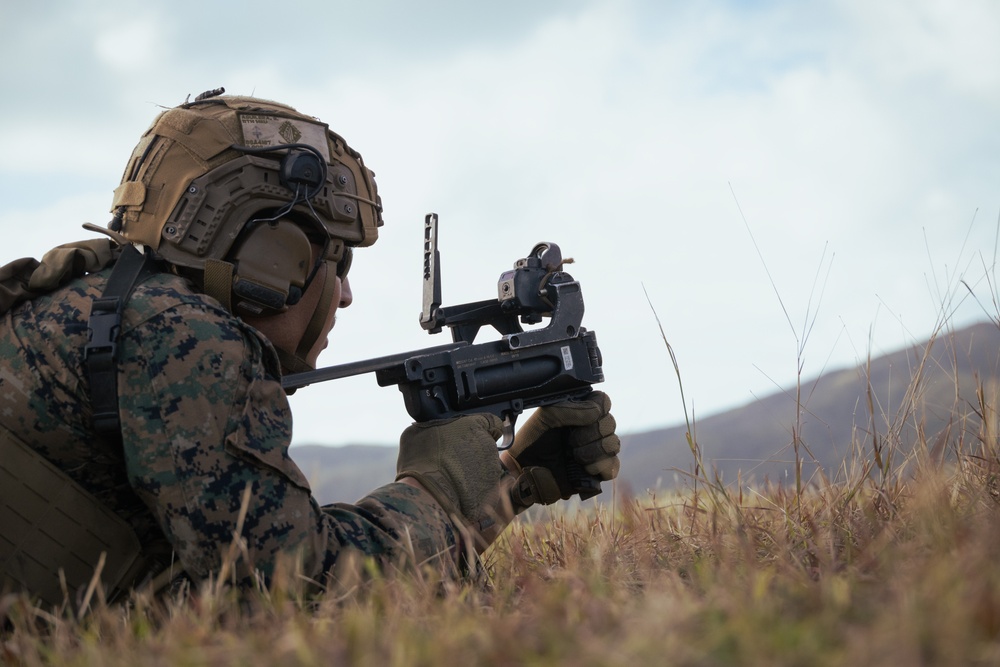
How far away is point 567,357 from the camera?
3.87 m

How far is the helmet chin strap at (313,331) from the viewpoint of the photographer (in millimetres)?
3426

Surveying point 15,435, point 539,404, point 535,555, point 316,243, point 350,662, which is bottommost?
point 535,555

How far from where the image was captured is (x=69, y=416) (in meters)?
2.82

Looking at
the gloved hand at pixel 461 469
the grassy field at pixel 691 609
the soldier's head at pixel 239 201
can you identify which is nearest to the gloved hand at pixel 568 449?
the gloved hand at pixel 461 469

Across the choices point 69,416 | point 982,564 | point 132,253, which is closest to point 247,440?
point 69,416

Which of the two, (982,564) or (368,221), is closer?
(982,564)

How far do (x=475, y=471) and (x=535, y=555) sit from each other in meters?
0.62

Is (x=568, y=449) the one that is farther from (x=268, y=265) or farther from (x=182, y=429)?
(x=182, y=429)

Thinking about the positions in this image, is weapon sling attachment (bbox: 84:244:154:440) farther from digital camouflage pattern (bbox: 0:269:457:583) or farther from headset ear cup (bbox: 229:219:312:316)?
headset ear cup (bbox: 229:219:312:316)

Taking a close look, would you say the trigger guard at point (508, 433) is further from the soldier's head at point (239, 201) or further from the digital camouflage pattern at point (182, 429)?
the soldier's head at point (239, 201)

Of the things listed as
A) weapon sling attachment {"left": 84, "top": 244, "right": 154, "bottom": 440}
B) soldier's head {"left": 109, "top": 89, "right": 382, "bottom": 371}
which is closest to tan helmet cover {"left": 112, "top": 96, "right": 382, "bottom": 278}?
soldier's head {"left": 109, "top": 89, "right": 382, "bottom": 371}

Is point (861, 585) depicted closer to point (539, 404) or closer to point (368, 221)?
point (539, 404)

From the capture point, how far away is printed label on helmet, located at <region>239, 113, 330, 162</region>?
3.19 meters

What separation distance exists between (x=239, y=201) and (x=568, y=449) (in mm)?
1708
